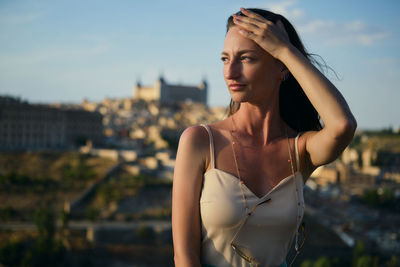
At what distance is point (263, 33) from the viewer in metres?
1.74

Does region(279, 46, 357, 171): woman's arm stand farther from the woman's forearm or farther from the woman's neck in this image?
the woman's neck

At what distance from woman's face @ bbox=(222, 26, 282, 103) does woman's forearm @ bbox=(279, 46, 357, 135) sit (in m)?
0.10

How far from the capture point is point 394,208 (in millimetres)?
39219

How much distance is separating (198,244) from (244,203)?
253mm

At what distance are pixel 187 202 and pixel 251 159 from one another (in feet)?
1.20

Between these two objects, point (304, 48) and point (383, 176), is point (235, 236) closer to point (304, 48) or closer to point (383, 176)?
point (304, 48)

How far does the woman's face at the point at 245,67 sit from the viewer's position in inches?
70.6

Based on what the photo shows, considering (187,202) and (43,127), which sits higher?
(187,202)

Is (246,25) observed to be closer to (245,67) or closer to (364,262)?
(245,67)

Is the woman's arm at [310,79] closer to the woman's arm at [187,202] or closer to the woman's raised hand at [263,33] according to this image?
the woman's raised hand at [263,33]

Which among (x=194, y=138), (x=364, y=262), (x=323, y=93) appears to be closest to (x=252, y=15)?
(x=323, y=93)

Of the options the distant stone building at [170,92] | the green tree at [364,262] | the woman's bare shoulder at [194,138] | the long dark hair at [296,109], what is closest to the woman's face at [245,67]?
the woman's bare shoulder at [194,138]

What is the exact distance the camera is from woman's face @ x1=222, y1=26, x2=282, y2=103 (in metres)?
1.79

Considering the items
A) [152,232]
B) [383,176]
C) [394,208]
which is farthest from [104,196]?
[383,176]
